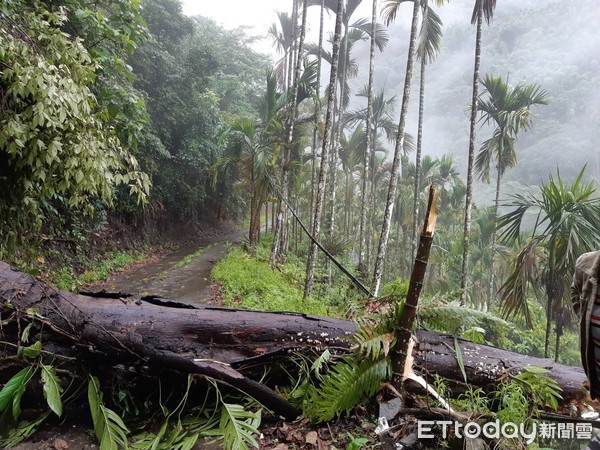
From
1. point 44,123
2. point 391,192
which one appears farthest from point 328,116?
point 44,123

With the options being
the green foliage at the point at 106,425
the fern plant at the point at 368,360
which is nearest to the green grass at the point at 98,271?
the green foliage at the point at 106,425

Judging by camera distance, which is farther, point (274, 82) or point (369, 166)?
point (369, 166)

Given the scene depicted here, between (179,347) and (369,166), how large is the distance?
1821 cm

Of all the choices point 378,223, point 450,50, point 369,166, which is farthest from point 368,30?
point 450,50

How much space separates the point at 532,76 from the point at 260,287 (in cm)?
8089

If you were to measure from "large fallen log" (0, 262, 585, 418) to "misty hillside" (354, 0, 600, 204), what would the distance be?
44932mm

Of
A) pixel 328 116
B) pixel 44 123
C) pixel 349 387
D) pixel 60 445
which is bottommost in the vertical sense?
pixel 60 445

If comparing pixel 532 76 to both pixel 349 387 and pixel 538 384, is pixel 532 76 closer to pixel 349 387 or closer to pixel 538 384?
pixel 538 384

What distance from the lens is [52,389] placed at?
7.84 ft

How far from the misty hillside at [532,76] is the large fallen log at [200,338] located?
147 ft

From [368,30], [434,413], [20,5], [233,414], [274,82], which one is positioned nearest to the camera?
[434,413]

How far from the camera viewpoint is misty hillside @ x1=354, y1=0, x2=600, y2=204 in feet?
178

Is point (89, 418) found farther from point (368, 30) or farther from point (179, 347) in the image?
point (368, 30)

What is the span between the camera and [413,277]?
96.6 inches
